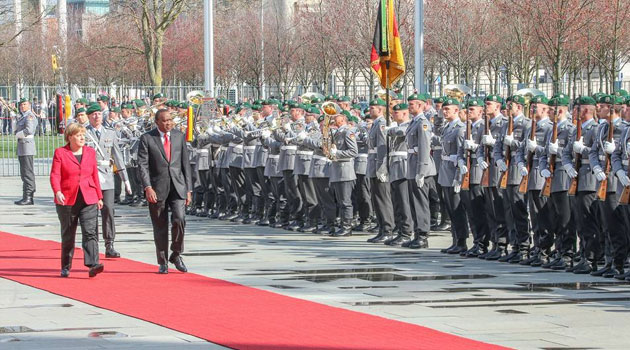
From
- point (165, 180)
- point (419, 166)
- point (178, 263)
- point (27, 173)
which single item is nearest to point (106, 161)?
point (165, 180)

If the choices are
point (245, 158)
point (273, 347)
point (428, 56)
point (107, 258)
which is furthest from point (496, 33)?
point (273, 347)

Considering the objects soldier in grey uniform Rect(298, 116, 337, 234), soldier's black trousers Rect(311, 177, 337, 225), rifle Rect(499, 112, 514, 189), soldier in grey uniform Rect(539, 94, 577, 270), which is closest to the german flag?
soldier in grey uniform Rect(298, 116, 337, 234)

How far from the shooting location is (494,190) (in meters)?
16.1

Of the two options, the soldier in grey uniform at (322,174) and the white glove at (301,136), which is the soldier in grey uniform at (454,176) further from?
the white glove at (301,136)

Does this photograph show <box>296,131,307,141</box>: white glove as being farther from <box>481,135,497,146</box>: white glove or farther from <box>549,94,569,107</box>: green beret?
<box>549,94,569,107</box>: green beret

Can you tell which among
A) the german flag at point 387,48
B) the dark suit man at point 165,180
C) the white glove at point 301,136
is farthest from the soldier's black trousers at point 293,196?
the dark suit man at point 165,180

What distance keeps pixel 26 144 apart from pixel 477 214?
40.0 feet

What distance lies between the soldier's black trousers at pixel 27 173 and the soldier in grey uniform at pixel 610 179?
14186 millimetres

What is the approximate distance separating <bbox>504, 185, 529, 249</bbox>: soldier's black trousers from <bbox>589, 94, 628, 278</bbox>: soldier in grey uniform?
157cm

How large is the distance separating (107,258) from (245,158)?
594 centimetres

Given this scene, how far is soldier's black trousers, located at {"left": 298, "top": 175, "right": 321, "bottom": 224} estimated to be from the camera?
20.3m

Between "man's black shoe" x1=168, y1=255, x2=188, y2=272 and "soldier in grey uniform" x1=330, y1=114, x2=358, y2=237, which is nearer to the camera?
"man's black shoe" x1=168, y1=255, x2=188, y2=272

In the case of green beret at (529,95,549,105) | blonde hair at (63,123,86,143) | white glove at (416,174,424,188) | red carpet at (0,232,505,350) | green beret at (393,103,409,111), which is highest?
green beret at (393,103,409,111)

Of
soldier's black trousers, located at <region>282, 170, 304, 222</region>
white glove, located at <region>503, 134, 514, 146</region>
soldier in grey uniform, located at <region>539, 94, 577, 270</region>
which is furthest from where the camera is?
soldier's black trousers, located at <region>282, 170, 304, 222</region>
